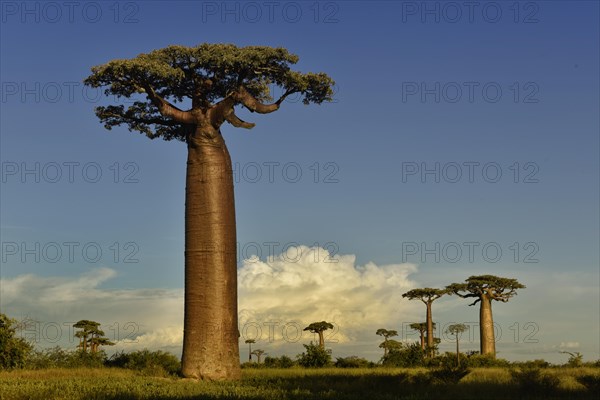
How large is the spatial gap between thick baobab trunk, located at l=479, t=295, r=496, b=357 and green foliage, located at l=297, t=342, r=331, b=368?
12999 mm

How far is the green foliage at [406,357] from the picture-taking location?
31.4m

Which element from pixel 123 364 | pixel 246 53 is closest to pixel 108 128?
pixel 246 53

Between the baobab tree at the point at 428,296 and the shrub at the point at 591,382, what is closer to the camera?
the shrub at the point at 591,382

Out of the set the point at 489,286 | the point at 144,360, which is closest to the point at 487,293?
the point at 489,286

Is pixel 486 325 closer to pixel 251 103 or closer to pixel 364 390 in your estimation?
pixel 251 103

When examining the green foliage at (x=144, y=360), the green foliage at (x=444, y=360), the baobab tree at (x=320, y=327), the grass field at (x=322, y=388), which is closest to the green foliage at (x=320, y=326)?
the baobab tree at (x=320, y=327)

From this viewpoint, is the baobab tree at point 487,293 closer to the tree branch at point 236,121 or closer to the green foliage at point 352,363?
the green foliage at point 352,363

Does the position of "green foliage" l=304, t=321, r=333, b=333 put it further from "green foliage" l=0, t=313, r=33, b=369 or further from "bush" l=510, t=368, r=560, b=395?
"bush" l=510, t=368, r=560, b=395

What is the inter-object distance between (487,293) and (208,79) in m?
25.1

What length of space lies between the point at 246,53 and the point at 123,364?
10.3 m

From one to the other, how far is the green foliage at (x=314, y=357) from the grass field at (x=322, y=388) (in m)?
10.7

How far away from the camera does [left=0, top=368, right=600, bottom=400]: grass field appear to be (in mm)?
13883

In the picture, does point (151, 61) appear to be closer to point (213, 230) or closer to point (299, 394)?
point (213, 230)

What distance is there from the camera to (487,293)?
1596 inches
